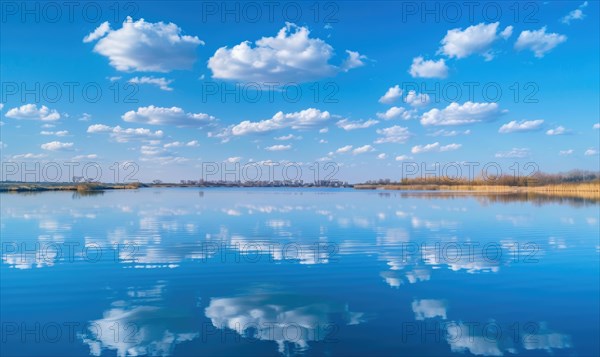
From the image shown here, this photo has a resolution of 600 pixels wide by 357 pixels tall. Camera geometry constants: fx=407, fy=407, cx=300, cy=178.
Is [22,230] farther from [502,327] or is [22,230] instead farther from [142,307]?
[502,327]

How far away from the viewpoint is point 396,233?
25953 mm

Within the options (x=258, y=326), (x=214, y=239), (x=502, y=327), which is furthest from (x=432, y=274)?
(x=214, y=239)

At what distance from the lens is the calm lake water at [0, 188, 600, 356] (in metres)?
8.91

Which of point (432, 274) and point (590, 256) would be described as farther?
point (590, 256)

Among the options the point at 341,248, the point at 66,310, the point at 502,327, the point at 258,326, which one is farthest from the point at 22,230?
the point at 502,327

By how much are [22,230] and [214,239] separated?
13.6 meters

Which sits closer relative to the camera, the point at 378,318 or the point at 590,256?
the point at 378,318

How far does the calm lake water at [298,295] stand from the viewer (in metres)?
8.91

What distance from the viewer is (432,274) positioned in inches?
593

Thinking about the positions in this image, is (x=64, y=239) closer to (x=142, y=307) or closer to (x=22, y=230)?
(x=22, y=230)

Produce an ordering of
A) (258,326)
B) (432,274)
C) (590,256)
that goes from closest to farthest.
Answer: (258,326) < (432,274) < (590,256)

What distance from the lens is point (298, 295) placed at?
1241 cm

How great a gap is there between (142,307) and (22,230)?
20508 mm

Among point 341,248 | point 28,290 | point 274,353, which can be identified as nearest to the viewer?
point 274,353
